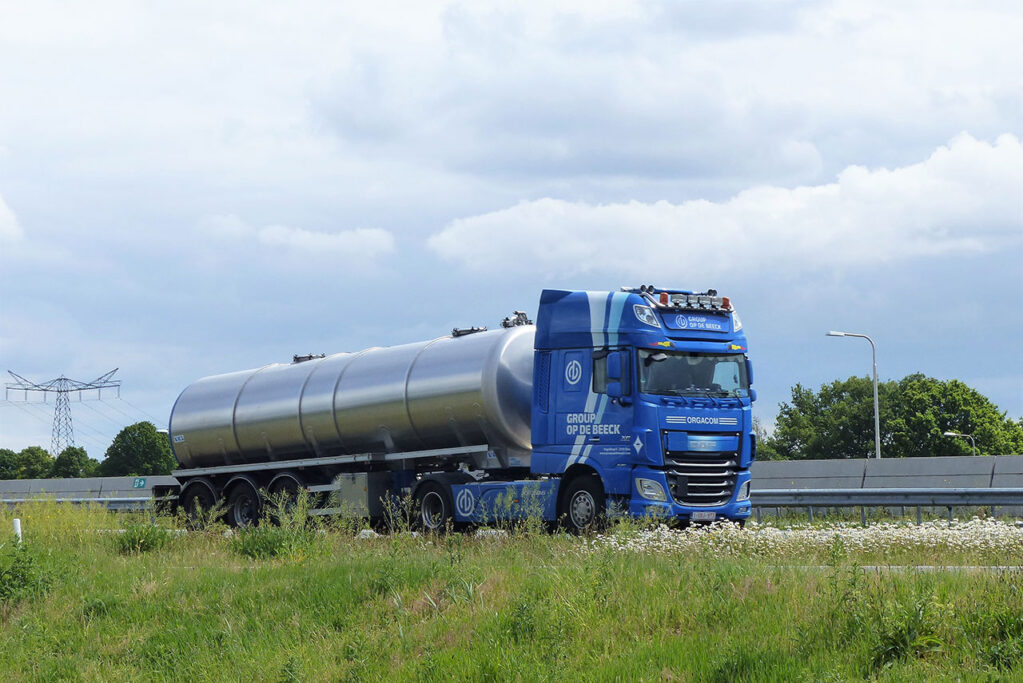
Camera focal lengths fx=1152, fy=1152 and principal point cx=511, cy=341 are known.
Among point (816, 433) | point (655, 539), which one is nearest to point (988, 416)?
point (816, 433)

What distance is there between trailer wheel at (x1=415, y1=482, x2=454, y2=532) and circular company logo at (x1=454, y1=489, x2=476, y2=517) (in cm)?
40

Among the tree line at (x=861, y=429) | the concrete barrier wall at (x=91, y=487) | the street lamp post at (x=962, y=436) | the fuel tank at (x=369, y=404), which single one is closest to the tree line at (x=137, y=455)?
the tree line at (x=861, y=429)

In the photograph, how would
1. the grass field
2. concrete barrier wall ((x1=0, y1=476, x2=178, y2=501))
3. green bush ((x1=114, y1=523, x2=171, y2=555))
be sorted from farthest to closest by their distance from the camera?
concrete barrier wall ((x1=0, y1=476, x2=178, y2=501)), green bush ((x1=114, y1=523, x2=171, y2=555)), the grass field

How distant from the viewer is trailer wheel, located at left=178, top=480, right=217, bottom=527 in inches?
976

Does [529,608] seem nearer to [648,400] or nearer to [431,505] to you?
[648,400]

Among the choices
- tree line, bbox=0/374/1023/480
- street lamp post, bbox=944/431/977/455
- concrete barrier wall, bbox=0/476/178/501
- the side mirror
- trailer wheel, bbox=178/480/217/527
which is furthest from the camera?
tree line, bbox=0/374/1023/480

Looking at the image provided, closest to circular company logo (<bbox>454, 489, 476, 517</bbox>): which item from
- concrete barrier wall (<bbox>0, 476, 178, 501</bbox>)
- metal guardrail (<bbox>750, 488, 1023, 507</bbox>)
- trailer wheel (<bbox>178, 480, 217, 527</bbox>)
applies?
metal guardrail (<bbox>750, 488, 1023, 507</bbox>)

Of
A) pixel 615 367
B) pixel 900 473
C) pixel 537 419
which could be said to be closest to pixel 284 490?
pixel 537 419

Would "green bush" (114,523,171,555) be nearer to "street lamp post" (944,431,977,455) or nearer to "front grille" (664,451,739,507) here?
"front grille" (664,451,739,507)

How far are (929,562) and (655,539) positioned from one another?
9.96 feet

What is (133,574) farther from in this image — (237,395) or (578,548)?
(237,395)

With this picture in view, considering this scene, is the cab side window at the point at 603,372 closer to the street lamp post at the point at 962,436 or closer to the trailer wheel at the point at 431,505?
the trailer wheel at the point at 431,505

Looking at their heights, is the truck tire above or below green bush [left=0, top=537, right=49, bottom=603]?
above

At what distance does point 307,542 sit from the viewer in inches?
575
